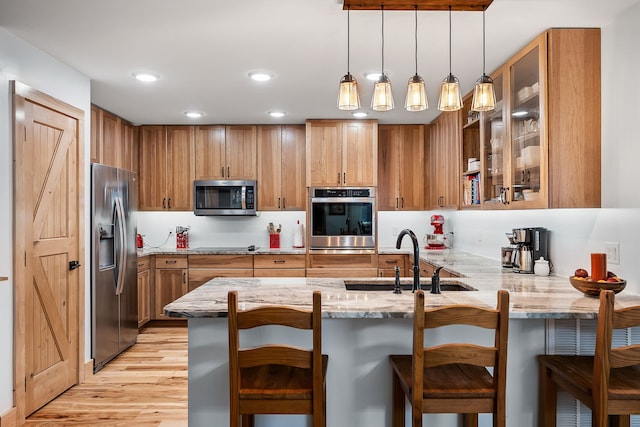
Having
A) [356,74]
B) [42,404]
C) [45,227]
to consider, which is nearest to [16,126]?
[45,227]

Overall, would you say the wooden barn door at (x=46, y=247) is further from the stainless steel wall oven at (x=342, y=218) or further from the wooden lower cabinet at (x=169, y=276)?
the stainless steel wall oven at (x=342, y=218)

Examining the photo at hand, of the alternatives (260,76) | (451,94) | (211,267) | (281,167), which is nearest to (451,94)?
(451,94)

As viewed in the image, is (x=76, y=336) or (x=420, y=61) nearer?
(x=420, y=61)

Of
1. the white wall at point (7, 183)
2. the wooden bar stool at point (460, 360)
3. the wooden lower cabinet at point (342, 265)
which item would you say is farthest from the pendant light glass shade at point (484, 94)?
the wooden lower cabinet at point (342, 265)

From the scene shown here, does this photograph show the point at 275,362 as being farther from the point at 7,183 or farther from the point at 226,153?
the point at 226,153

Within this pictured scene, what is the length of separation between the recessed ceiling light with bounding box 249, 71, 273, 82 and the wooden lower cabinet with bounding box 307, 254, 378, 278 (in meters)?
2.18

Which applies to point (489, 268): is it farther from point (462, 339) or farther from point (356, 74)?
point (356, 74)

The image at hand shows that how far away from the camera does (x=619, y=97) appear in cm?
238

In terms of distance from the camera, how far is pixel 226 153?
5.32 m

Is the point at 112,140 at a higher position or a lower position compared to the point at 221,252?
higher

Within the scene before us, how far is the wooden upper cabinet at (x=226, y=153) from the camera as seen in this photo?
17.4 ft

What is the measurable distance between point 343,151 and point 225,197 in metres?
1.49

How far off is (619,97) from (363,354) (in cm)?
191

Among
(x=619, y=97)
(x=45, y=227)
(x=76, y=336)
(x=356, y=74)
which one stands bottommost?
(x=76, y=336)
